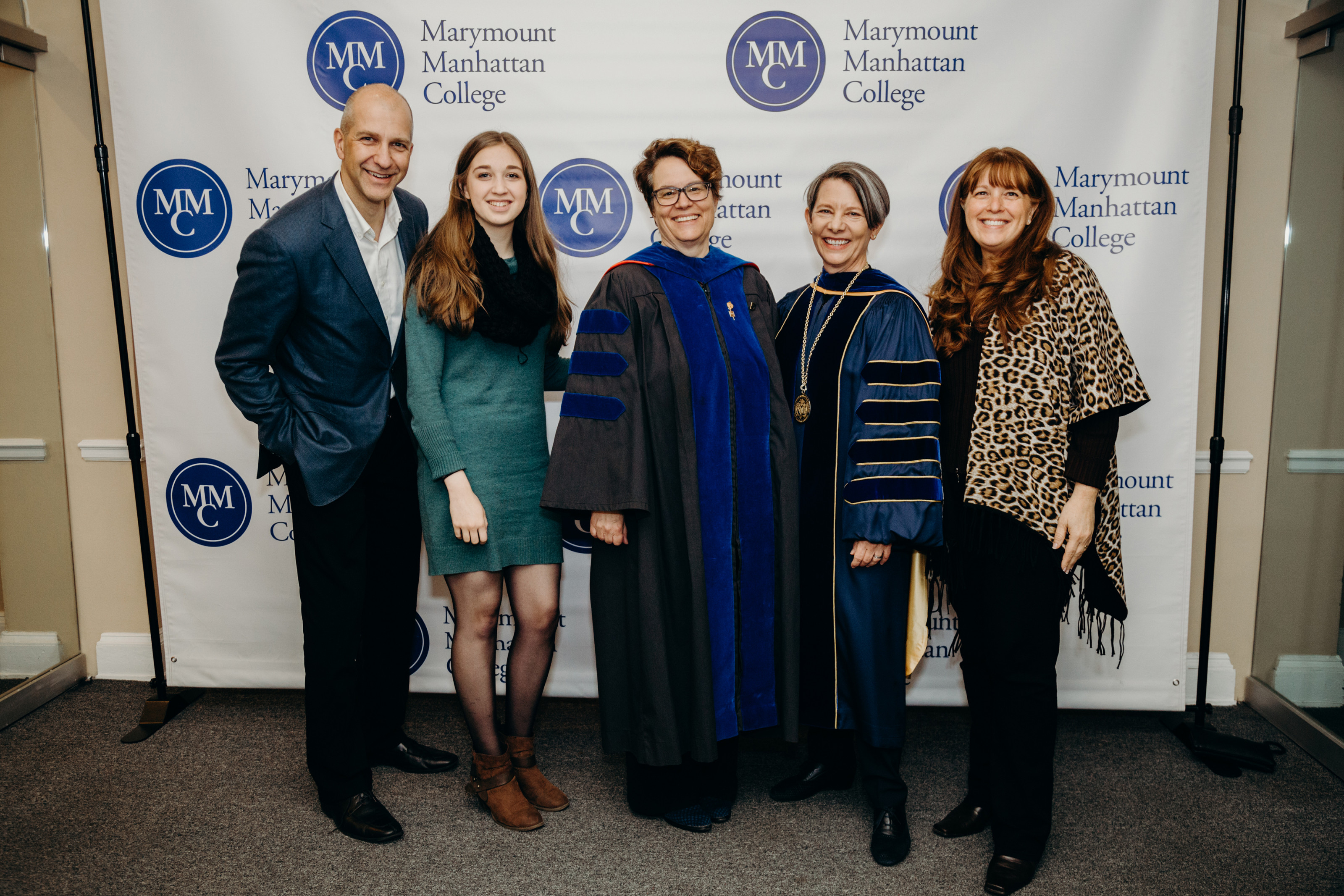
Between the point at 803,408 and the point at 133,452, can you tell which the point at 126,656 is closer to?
the point at 133,452

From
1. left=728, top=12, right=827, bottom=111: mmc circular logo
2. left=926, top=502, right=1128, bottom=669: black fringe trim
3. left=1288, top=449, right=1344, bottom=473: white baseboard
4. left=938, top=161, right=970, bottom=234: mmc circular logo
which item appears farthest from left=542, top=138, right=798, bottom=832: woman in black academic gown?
left=1288, top=449, right=1344, bottom=473: white baseboard

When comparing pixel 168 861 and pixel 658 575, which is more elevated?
pixel 658 575

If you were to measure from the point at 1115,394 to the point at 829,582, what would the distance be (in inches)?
31.7

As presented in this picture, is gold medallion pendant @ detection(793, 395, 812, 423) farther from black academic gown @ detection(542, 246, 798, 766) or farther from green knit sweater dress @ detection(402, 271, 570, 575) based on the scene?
green knit sweater dress @ detection(402, 271, 570, 575)

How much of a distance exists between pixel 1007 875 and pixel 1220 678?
1.55m

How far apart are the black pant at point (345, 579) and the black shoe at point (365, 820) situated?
0.02 metres

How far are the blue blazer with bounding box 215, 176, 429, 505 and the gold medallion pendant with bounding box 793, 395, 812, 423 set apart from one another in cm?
104

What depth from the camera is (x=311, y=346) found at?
6.75 ft

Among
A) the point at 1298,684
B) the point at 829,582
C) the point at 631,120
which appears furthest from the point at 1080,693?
the point at 631,120

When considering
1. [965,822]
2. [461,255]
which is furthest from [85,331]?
[965,822]

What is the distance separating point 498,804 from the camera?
2.14 meters

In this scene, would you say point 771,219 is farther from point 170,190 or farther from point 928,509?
point 170,190

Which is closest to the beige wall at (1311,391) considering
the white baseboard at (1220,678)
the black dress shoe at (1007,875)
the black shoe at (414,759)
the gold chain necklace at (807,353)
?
the white baseboard at (1220,678)

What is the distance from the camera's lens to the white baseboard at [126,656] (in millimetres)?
3059
